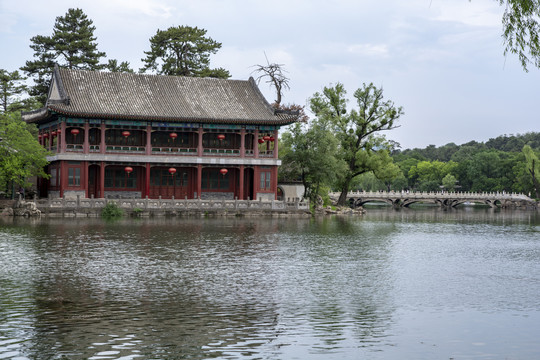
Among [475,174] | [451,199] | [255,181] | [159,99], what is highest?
[159,99]

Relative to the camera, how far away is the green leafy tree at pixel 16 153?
4794 cm

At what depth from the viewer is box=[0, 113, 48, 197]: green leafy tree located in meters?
47.9

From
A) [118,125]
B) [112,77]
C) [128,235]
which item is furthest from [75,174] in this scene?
[128,235]

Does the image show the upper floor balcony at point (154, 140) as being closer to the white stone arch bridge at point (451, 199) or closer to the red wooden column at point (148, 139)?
the red wooden column at point (148, 139)

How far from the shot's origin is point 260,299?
18.0 metres

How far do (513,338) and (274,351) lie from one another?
5.31 m

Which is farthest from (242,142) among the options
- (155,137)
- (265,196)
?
(155,137)

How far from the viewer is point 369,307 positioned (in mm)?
17344

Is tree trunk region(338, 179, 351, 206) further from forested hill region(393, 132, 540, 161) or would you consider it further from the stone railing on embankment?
forested hill region(393, 132, 540, 161)

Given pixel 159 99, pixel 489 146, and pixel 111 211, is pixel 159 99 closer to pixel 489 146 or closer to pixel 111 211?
pixel 111 211

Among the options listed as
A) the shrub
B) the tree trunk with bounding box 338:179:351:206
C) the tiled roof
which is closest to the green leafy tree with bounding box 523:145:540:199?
the tree trunk with bounding box 338:179:351:206

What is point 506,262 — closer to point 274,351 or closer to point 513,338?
point 513,338

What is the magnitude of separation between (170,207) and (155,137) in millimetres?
7744

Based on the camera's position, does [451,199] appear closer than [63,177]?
No
